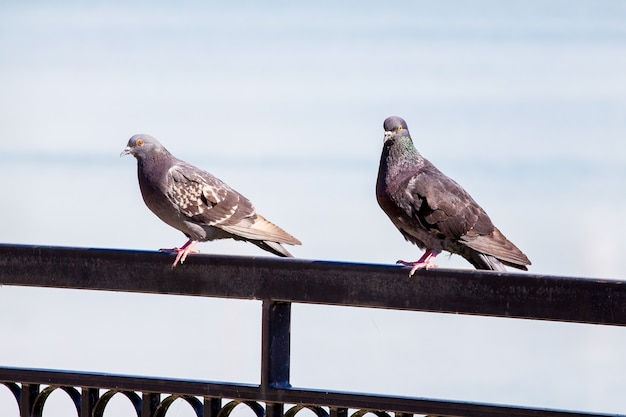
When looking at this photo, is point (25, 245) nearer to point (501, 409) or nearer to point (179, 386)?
point (179, 386)

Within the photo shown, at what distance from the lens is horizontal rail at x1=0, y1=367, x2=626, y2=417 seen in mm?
2105

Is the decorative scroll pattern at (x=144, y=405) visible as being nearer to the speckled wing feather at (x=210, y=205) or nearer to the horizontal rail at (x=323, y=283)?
the horizontal rail at (x=323, y=283)

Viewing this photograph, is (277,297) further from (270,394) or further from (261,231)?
(261,231)

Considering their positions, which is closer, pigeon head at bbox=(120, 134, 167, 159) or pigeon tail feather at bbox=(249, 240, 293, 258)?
pigeon tail feather at bbox=(249, 240, 293, 258)

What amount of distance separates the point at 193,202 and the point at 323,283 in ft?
10.6

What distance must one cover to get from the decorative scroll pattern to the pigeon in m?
2.18

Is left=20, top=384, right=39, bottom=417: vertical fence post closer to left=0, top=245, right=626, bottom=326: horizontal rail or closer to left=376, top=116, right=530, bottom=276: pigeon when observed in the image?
left=0, top=245, right=626, bottom=326: horizontal rail

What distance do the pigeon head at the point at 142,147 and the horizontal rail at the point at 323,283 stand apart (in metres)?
2.95

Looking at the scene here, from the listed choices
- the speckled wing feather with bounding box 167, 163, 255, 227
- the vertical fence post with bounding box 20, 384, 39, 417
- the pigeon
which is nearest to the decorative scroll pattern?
the vertical fence post with bounding box 20, 384, 39, 417

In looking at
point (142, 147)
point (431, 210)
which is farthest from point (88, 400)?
point (142, 147)

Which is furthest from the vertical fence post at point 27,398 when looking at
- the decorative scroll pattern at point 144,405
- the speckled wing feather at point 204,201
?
the speckled wing feather at point 204,201

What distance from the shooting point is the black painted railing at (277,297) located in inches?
83.5

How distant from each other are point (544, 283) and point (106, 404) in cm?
111

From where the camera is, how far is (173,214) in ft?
18.1
